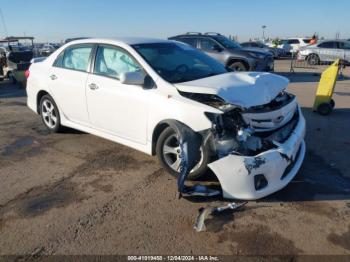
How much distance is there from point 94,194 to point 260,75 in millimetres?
2617

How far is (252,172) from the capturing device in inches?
134

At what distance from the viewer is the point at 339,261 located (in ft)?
9.09

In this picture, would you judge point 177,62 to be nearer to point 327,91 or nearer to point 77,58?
point 77,58

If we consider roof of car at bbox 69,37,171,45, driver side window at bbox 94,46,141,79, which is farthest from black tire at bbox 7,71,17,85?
driver side window at bbox 94,46,141,79

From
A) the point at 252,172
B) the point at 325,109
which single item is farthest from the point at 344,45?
the point at 252,172

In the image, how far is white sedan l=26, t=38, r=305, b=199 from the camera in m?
3.58

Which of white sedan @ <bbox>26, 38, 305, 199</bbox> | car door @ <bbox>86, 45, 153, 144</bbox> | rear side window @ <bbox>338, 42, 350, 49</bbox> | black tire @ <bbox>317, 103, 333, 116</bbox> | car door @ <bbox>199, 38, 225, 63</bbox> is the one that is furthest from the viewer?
rear side window @ <bbox>338, 42, 350, 49</bbox>

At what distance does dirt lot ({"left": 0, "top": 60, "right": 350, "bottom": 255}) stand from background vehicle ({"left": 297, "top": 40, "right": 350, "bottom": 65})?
18.1 m

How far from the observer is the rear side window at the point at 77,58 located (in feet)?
17.1

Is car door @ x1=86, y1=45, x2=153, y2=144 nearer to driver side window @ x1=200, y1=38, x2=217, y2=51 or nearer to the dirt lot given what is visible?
the dirt lot

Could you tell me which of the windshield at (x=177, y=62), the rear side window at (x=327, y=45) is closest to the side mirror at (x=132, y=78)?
the windshield at (x=177, y=62)

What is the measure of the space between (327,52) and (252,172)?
819 inches

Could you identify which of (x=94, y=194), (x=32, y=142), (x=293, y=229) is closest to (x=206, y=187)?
(x=293, y=229)

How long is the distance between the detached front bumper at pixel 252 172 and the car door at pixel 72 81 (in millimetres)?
2607
